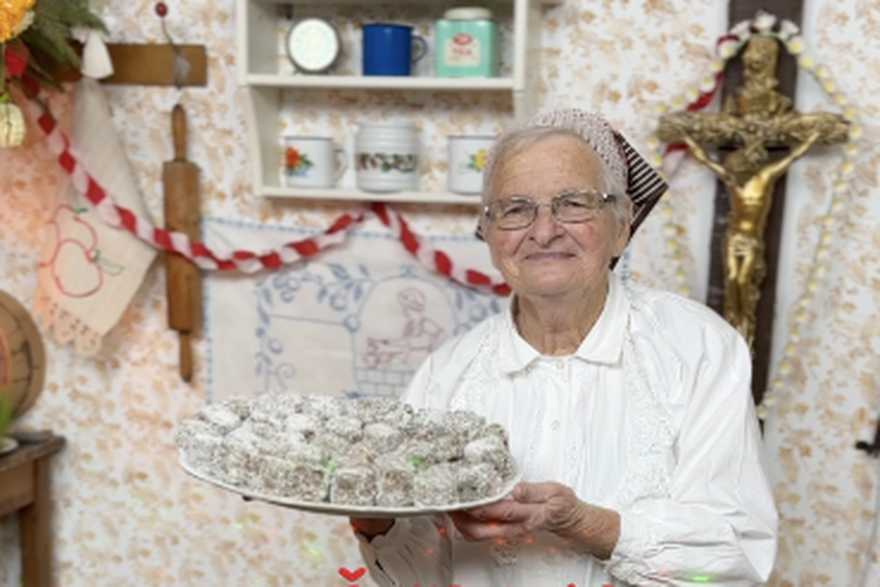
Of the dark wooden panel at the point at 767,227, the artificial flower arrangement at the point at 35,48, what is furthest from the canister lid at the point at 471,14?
the artificial flower arrangement at the point at 35,48

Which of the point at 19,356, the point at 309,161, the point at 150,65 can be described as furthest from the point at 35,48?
the point at 19,356

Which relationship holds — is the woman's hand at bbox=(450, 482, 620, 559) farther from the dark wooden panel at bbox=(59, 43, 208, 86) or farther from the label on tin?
the dark wooden panel at bbox=(59, 43, 208, 86)

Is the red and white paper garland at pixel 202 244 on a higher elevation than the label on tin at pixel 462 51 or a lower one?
lower

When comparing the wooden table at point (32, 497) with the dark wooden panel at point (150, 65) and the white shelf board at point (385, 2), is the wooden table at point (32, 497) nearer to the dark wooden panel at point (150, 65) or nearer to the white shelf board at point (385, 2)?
the dark wooden panel at point (150, 65)

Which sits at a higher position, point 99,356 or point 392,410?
point 392,410

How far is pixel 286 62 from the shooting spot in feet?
6.43

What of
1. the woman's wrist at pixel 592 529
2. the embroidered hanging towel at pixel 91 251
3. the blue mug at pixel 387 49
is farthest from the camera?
the embroidered hanging towel at pixel 91 251

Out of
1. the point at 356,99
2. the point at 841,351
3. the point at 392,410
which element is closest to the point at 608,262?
the point at 392,410

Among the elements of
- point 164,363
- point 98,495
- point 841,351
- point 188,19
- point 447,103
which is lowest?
point 98,495

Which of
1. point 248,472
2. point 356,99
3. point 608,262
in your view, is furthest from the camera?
point 356,99

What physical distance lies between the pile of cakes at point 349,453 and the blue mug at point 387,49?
32.0 inches

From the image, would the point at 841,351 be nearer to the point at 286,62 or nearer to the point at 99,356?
the point at 286,62

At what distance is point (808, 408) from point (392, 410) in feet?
3.16

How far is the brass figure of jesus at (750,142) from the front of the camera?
1.67 metres
